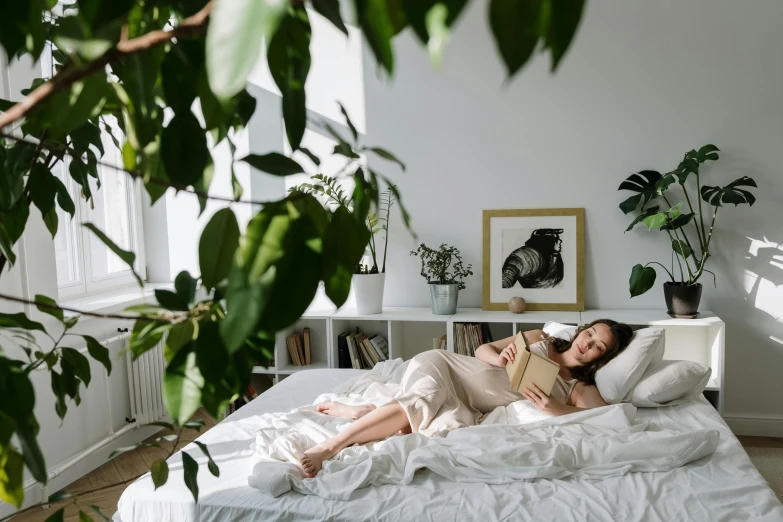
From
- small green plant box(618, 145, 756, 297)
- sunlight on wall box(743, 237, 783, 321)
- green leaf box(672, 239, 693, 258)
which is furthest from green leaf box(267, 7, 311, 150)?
sunlight on wall box(743, 237, 783, 321)

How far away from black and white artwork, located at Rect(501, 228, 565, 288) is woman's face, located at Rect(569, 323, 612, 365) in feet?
3.29

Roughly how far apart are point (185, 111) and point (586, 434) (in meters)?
2.16

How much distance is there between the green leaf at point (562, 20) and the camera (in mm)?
252

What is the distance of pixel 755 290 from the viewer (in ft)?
11.9

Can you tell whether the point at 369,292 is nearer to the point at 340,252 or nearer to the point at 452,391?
the point at 452,391

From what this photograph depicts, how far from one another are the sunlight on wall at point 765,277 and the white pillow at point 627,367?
1162mm

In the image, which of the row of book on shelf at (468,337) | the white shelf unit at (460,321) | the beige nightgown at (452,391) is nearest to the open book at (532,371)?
the beige nightgown at (452,391)

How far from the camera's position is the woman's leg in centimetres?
208

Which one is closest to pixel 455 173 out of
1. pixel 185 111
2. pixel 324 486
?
pixel 324 486

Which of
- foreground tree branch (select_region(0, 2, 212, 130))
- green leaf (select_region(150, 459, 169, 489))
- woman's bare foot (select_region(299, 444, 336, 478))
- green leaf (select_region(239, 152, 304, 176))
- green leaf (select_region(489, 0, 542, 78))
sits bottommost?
woman's bare foot (select_region(299, 444, 336, 478))

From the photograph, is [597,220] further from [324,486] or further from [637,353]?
[324,486]

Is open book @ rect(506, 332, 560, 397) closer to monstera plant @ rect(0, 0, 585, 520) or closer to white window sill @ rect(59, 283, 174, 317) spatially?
white window sill @ rect(59, 283, 174, 317)

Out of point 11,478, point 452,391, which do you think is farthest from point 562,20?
point 452,391

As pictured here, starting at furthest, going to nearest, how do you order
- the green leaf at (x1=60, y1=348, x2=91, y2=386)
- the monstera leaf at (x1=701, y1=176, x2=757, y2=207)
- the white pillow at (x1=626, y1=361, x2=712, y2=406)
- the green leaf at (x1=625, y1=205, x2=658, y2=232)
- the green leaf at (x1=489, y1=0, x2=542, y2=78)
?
1. the green leaf at (x1=625, y1=205, x2=658, y2=232)
2. the monstera leaf at (x1=701, y1=176, x2=757, y2=207)
3. the white pillow at (x1=626, y1=361, x2=712, y2=406)
4. the green leaf at (x1=60, y1=348, x2=91, y2=386)
5. the green leaf at (x1=489, y1=0, x2=542, y2=78)
